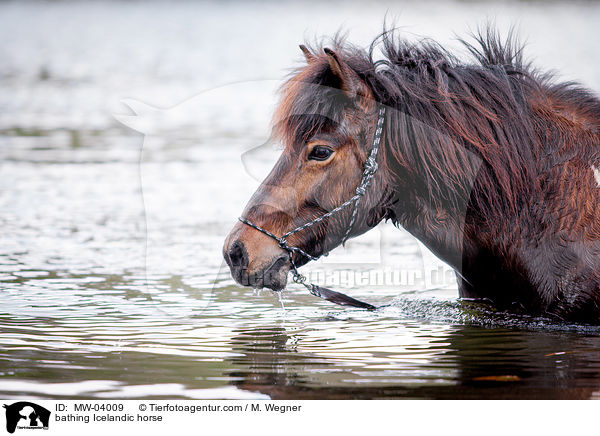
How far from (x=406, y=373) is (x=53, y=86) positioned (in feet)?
75.6

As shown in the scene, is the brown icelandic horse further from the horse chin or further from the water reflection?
the water reflection

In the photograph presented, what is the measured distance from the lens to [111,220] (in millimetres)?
11500

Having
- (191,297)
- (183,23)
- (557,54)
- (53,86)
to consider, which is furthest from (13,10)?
(191,297)

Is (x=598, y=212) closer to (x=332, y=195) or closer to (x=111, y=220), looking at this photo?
(x=332, y=195)

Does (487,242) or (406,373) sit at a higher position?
(487,242)

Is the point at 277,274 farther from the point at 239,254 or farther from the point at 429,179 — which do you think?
the point at 429,179

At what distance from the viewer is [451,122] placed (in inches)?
216
